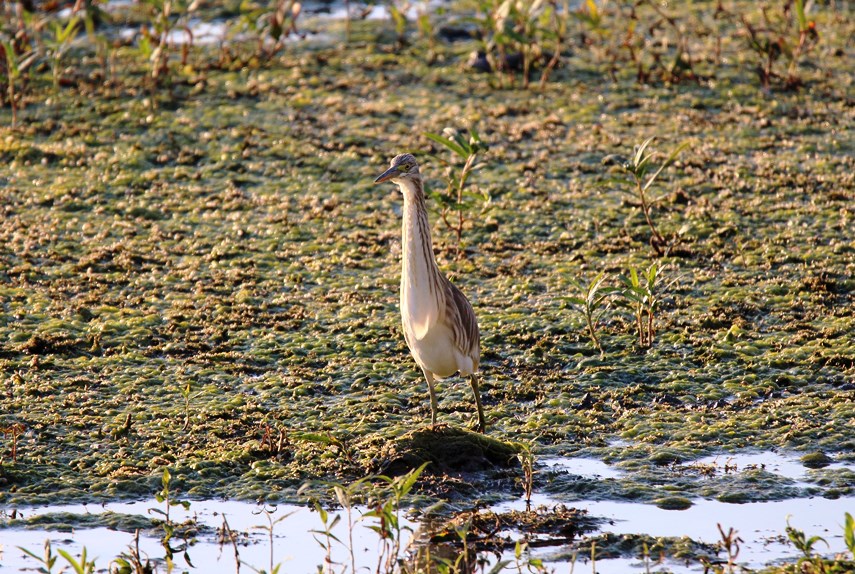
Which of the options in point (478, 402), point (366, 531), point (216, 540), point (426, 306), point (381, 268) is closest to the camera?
point (216, 540)

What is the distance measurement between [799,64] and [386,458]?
6660 millimetres

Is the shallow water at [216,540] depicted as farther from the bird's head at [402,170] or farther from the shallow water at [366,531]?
the bird's head at [402,170]

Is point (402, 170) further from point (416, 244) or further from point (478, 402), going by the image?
point (478, 402)

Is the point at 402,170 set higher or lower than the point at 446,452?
higher

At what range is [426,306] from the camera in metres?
5.72

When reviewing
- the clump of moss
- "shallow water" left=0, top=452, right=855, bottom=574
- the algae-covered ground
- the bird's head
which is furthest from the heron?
"shallow water" left=0, top=452, right=855, bottom=574

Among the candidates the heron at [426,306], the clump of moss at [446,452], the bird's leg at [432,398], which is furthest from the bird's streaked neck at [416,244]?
the clump of moss at [446,452]

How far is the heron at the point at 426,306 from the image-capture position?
5727mm

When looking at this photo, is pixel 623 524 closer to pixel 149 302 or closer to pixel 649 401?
pixel 649 401

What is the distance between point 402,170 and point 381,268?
6.74 ft

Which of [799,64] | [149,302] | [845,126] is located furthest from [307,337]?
[799,64]

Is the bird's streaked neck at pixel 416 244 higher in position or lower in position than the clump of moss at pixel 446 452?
higher

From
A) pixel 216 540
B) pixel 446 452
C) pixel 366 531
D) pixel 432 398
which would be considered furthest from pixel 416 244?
pixel 216 540

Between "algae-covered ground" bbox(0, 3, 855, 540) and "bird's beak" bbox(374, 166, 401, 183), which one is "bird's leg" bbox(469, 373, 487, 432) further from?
"bird's beak" bbox(374, 166, 401, 183)
